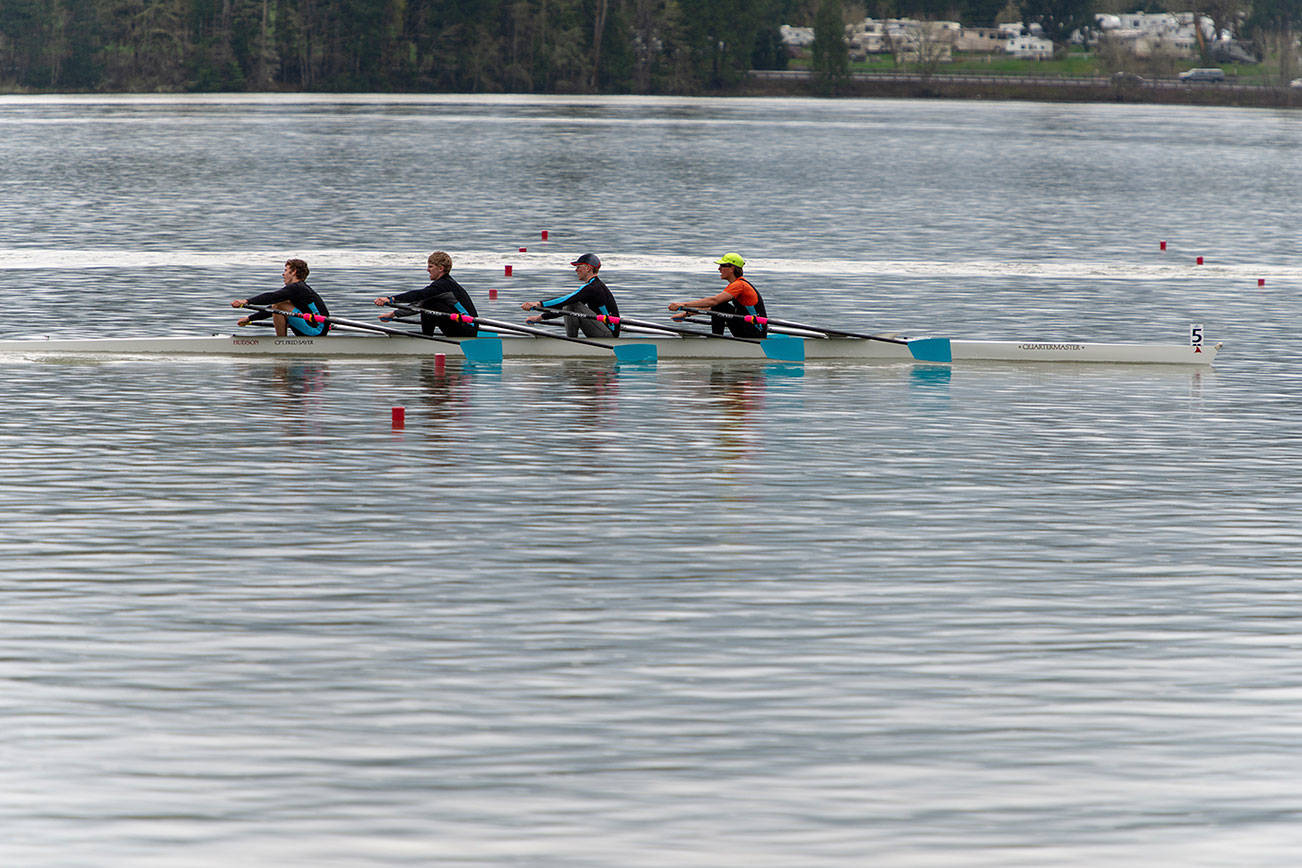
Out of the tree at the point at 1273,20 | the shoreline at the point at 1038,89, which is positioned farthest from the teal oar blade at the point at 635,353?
the tree at the point at 1273,20

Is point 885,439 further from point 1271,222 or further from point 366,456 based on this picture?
point 1271,222

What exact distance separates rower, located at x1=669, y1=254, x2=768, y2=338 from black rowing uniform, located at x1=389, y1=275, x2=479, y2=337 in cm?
308

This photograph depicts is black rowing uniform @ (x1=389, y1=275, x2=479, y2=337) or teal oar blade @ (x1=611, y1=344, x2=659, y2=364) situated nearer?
black rowing uniform @ (x1=389, y1=275, x2=479, y2=337)

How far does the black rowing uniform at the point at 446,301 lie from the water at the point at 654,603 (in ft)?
3.29

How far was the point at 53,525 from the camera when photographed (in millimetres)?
15492

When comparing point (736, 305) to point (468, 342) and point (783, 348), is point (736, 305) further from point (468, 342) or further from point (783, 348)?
point (468, 342)

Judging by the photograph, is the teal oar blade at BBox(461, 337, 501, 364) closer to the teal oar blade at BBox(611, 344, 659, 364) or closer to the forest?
the teal oar blade at BBox(611, 344, 659, 364)

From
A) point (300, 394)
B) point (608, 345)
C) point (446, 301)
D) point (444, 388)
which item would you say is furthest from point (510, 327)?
point (300, 394)

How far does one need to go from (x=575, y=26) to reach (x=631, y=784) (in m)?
177

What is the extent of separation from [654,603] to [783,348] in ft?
48.0

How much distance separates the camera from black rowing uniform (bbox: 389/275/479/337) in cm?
2638

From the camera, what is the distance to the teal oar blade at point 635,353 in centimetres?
2695

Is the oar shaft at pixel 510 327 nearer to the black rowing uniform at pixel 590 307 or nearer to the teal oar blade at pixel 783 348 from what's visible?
the black rowing uniform at pixel 590 307

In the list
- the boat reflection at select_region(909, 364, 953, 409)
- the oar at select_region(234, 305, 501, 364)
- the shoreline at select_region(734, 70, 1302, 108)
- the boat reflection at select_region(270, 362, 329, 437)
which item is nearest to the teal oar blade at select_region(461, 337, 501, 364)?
the oar at select_region(234, 305, 501, 364)
